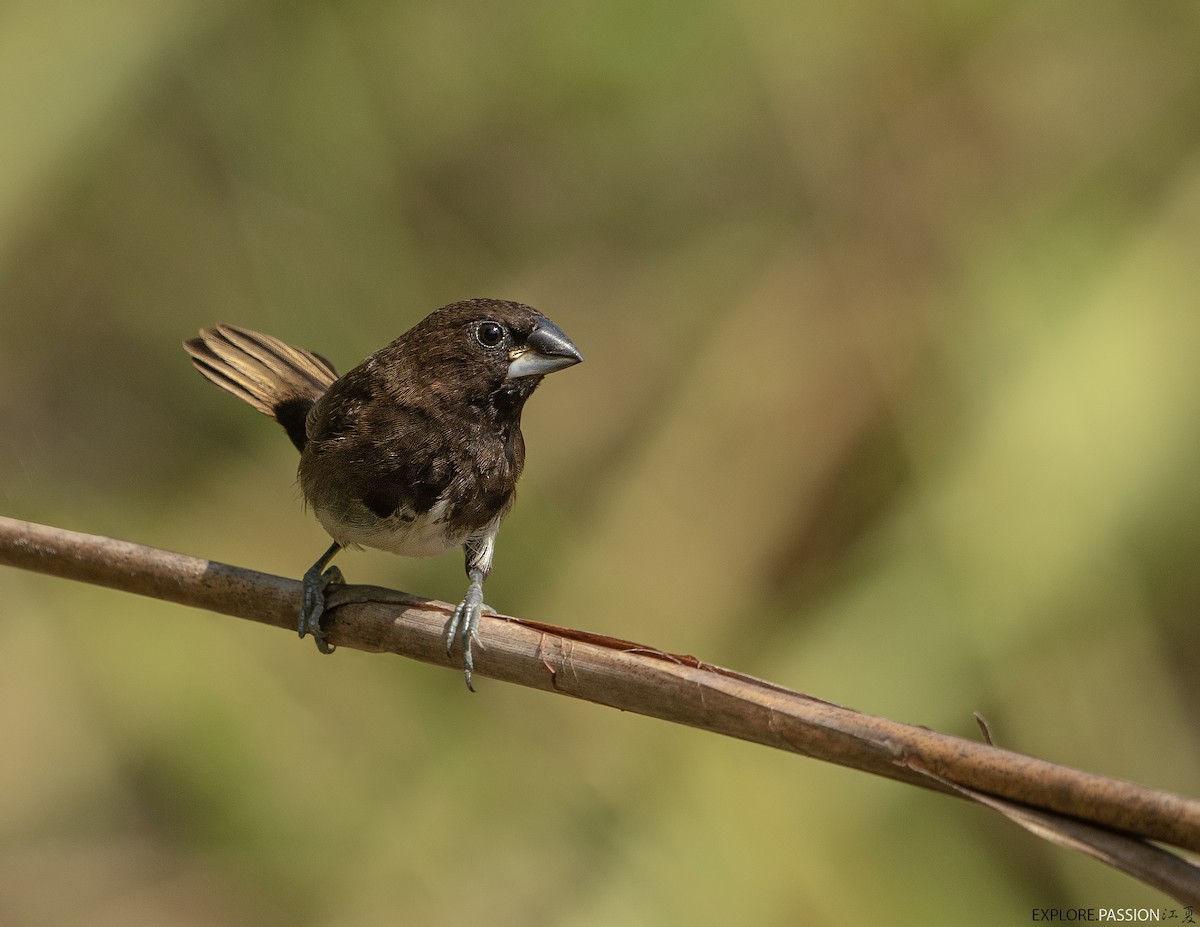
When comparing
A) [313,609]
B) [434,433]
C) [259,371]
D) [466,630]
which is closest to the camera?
[466,630]

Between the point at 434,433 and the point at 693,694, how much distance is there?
1.38 m

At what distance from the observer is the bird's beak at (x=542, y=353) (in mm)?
3104

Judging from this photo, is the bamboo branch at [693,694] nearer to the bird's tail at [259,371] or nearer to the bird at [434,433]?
the bird at [434,433]

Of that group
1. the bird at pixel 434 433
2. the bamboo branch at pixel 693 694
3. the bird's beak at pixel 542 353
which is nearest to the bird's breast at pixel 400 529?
the bird at pixel 434 433

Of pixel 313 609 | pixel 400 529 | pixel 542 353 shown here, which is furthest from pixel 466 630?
pixel 542 353

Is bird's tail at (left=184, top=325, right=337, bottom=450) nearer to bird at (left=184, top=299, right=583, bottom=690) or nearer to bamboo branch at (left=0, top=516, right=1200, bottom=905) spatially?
bird at (left=184, top=299, right=583, bottom=690)

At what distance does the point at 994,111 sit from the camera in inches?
179

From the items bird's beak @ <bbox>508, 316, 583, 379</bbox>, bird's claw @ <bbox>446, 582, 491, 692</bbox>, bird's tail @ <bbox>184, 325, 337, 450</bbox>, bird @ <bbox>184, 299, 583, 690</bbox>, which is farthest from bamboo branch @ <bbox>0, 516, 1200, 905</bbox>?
bird's tail @ <bbox>184, 325, 337, 450</bbox>

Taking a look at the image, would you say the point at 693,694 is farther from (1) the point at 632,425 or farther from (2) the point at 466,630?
(1) the point at 632,425

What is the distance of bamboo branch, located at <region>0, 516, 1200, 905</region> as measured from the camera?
1583 millimetres

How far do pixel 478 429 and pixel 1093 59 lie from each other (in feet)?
9.37

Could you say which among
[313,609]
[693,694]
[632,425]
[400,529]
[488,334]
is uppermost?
[488,334]

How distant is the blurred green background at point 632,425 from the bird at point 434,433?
3.41ft

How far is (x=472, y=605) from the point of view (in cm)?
276
